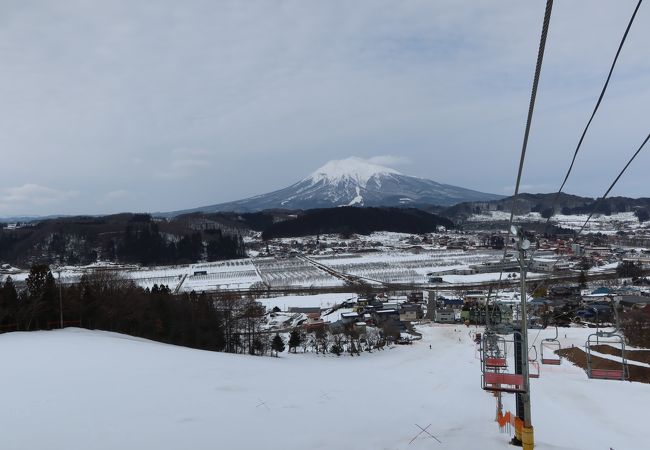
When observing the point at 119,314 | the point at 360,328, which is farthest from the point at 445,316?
the point at 119,314

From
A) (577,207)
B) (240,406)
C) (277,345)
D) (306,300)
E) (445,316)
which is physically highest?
(577,207)

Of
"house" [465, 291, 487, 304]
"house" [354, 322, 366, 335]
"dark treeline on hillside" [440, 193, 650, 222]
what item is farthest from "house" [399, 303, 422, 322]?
"dark treeline on hillside" [440, 193, 650, 222]

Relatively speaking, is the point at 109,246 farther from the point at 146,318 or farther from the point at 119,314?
the point at 119,314

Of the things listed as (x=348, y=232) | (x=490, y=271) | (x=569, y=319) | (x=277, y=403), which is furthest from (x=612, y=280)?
(x=348, y=232)

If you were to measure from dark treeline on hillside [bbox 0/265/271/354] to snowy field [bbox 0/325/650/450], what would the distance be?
2811 millimetres

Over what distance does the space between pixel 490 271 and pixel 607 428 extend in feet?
168

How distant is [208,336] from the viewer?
20.2m

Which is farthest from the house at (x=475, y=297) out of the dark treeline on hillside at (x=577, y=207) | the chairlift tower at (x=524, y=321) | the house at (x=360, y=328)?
the dark treeline on hillside at (x=577, y=207)

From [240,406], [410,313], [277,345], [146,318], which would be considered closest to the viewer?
[240,406]

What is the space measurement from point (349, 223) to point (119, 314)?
11276cm

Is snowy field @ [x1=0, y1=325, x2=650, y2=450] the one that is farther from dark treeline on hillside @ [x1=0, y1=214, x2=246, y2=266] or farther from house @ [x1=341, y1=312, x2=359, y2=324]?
dark treeline on hillside @ [x1=0, y1=214, x2=246, y2=266]

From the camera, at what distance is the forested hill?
12656 centimetres

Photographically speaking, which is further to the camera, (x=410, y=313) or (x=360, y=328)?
(x=410, y=313)

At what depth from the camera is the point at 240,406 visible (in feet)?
24.4
